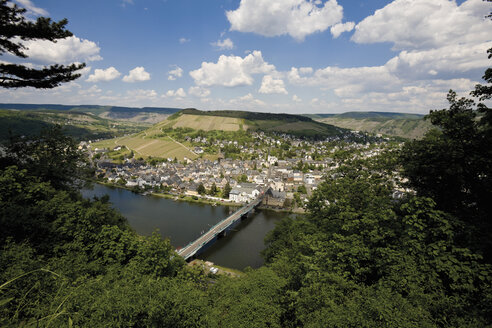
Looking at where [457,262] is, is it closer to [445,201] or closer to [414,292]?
[414,292]

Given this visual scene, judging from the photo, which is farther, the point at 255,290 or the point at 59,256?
the point at 59,256

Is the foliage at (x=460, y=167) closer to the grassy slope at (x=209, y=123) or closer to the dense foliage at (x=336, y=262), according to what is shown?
the dense foliage at (x=336, y=262)

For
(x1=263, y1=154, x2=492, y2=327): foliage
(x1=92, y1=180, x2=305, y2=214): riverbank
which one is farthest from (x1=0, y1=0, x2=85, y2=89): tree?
(x1=92, y1=180, x2=305, y2=214): riverbank

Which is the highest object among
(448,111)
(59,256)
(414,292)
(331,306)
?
(448,111)

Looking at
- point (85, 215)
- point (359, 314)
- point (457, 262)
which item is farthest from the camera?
point (85, 215)

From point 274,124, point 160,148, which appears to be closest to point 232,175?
point 160,148

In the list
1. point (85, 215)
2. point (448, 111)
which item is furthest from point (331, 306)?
point (85, 215)

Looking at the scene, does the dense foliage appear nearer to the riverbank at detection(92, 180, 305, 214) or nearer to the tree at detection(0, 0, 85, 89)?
the tree at detection(0, 0, 85, 89)
